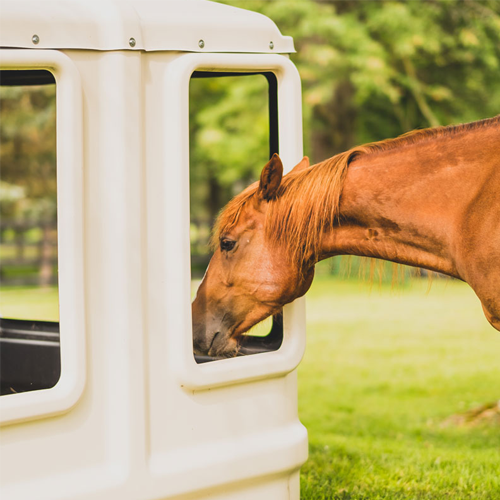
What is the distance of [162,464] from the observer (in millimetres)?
2373

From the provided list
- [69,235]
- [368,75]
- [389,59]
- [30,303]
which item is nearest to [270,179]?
[69,235]

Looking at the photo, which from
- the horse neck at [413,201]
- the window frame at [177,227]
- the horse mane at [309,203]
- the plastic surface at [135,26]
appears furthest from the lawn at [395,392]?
the plastic surface at [135,26]

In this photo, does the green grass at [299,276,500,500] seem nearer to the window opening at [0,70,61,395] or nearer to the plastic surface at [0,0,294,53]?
the plastic surface at [0,0,294,53]

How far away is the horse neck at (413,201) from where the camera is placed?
2535 mm

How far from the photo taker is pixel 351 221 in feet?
8.80

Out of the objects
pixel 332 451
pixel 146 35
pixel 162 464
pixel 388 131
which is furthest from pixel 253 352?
pixel 388 131

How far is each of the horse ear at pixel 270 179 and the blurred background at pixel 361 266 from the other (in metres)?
0.64

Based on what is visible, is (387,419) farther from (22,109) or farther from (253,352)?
(22,109)

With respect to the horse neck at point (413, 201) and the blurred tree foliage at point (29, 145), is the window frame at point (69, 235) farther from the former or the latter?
the blurred tree foliage at point (29, 145)

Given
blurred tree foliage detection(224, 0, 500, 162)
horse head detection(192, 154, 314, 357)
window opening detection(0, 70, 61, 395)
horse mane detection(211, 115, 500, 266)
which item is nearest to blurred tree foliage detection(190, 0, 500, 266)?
blurred tree foliage detection(224, 0, 500, 162)

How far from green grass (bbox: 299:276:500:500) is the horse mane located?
0.47 m

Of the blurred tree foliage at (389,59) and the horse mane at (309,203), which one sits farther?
the blurred tree foliage at (389,59)

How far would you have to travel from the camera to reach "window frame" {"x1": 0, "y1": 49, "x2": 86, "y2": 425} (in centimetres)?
218

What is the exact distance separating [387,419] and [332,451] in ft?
5.23
